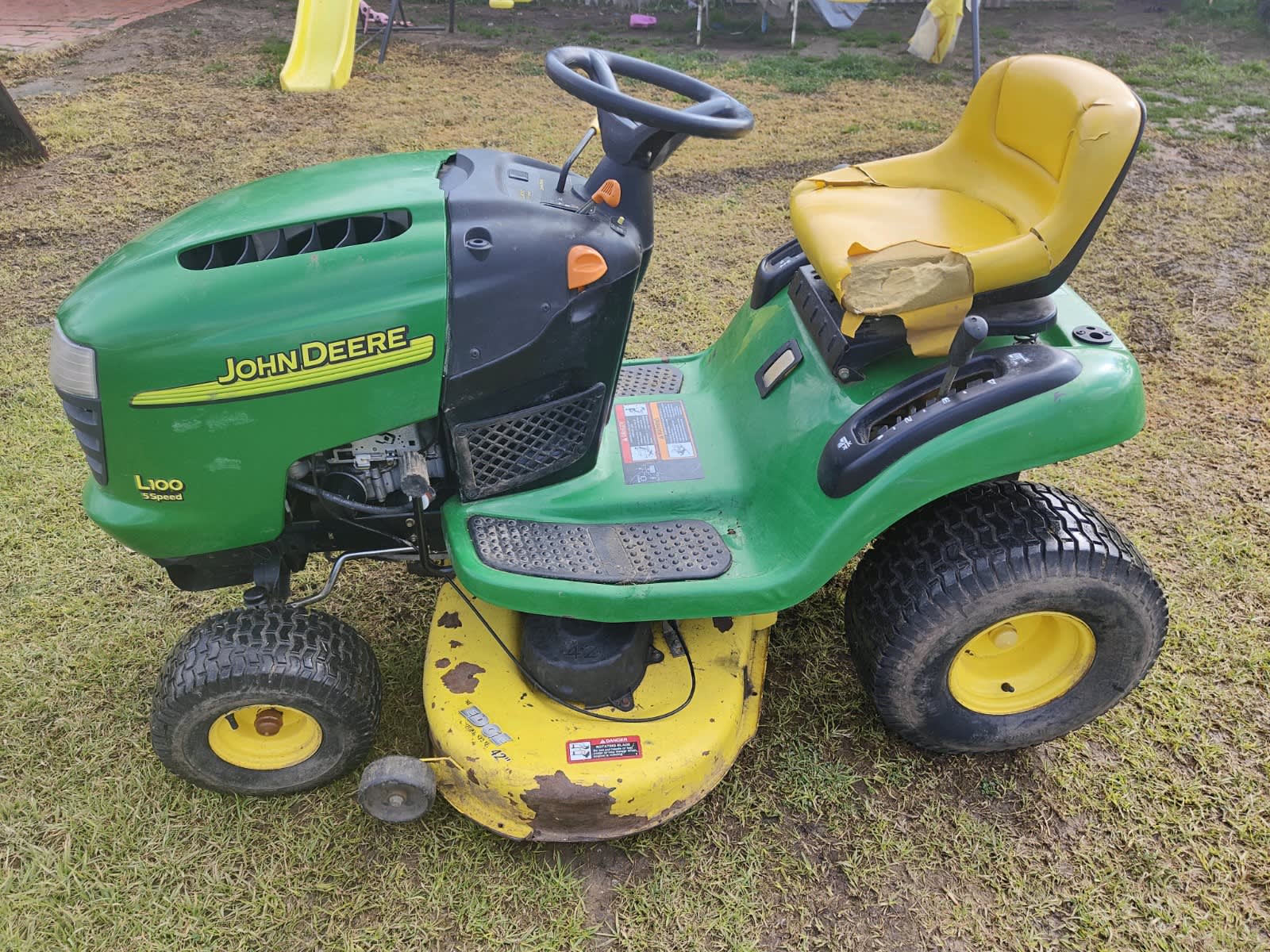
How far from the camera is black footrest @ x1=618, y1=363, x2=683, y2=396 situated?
2543 millimetres

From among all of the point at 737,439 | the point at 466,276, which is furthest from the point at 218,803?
the point at 737,439

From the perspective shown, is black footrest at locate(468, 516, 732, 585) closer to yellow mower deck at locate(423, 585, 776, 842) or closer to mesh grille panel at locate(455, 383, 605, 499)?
mesh grille panel at locate(455, 383, 605, 499)

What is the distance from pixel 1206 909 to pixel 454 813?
1.64 metres

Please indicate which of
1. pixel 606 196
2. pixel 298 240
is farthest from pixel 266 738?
pixel 606 196

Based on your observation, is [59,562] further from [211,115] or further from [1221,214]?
[1221,214]

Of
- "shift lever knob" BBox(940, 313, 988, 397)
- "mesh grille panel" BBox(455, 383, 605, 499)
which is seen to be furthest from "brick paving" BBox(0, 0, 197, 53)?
"shift lever knob" BBox(940, 313, 988, 397)

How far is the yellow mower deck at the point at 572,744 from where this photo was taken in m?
1.92

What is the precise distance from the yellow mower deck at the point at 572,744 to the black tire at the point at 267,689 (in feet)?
0.59

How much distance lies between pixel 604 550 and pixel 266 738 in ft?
3.00

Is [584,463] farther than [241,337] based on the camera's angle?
Yes

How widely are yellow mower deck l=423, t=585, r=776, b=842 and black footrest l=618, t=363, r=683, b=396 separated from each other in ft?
2.44

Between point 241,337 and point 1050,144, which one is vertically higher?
point 1050,144

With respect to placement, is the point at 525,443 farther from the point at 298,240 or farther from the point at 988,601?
the point at 988,601

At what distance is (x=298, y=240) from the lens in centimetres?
187
